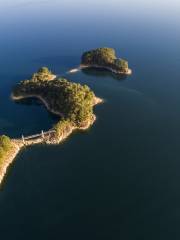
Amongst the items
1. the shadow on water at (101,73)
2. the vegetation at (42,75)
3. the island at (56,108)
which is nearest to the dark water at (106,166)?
the shadow on water at (101,73)

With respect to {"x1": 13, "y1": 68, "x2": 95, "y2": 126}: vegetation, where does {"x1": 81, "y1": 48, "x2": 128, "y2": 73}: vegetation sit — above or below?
above

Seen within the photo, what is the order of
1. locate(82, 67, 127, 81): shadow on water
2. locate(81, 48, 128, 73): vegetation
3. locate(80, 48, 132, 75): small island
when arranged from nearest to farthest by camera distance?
locate(82, 67, 127, 81): shadow on water < locate(80, 48, 132, 75): small island < locate(81, 48, 128, 73): vegetation

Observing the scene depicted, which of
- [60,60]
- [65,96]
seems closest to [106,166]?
[65,96]

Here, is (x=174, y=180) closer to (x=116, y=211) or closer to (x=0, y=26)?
(x=116, y=211)

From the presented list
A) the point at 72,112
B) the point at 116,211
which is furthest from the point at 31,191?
the point at 72,112

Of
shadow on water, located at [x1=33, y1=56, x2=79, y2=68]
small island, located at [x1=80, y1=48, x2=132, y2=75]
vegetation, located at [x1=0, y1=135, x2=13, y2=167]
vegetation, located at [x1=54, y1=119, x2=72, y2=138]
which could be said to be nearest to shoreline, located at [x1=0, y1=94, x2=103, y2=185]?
vegetation, located at [x1=54, y1=119, x2=72, y2=138]

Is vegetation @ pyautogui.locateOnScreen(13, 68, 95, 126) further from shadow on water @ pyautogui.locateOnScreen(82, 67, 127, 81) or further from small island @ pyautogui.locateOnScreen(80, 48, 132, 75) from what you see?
small island @ pyautogui.locateOnScreen(80, 48, 132, 75)
